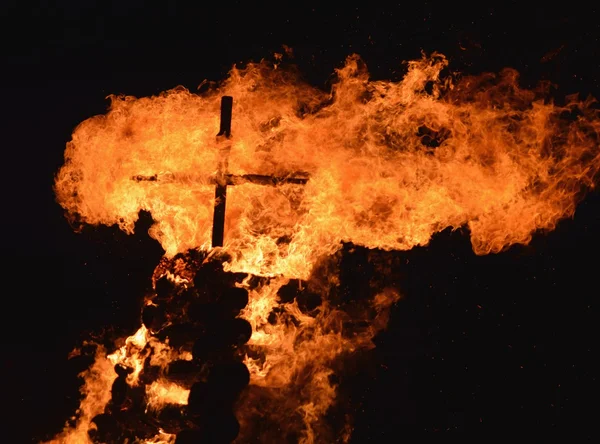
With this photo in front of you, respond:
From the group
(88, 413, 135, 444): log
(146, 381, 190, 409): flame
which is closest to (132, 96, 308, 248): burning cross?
(146, 381, 190, 409): flame

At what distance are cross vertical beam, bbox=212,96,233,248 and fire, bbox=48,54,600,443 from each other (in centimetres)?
10

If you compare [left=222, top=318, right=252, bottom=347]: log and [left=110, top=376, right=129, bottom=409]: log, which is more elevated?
[left=222, top=318, right=252, bottom=347]: log

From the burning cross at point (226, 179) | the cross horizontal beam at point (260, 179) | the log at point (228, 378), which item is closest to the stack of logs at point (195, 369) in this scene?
the log at point (228, 378)

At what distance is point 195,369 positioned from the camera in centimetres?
459

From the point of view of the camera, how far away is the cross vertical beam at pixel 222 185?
4.78 m

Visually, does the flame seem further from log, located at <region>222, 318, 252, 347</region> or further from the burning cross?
the burning cross

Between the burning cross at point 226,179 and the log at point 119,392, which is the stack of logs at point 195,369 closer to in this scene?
the log at point 119,392

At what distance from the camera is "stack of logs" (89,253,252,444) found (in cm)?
435

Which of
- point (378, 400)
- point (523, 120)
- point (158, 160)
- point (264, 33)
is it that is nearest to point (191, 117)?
point (158, 160)

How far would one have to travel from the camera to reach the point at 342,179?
203 inches

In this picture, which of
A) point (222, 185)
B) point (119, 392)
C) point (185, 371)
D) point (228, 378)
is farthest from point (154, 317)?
point (222, 185)

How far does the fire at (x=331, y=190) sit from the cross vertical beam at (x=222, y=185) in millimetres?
102

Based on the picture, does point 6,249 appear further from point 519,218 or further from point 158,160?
point 519,218

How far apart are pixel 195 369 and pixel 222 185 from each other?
59.4 inches
